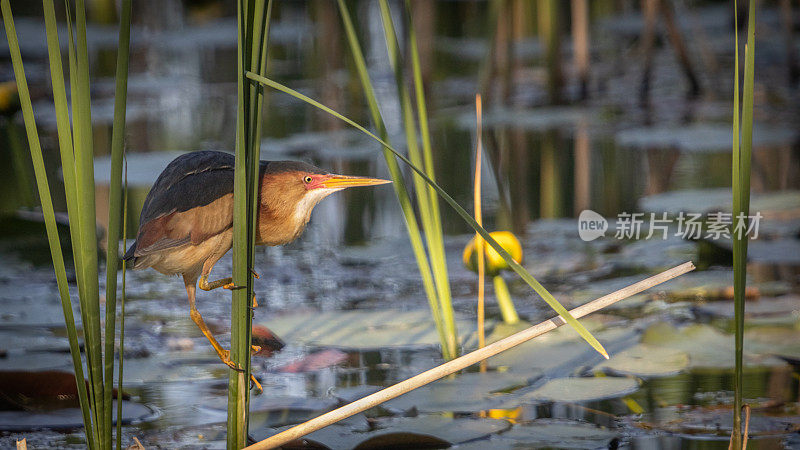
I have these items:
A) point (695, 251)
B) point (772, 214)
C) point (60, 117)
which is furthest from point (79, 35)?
point (772, 214)

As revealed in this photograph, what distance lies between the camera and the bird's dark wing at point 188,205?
145cm

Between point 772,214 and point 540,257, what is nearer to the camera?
point 540,257

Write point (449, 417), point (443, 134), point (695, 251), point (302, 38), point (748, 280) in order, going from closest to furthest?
point (449, 417) < point (748, 280) < point (695, 251) < point (443, 134) < point (302, 38)

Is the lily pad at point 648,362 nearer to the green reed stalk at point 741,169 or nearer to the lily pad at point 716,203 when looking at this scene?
the green reed stalk at point 741,169

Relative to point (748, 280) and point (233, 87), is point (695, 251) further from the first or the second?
point (233, 87)

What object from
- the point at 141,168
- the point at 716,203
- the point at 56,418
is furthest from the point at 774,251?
the point at 141,168

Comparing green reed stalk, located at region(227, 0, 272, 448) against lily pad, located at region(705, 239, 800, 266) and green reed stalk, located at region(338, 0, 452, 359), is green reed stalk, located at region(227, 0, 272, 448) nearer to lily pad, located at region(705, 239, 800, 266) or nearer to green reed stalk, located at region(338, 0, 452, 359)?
green reed stalk, located at region(338, 0, 452, 359)

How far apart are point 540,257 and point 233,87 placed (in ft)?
16.7

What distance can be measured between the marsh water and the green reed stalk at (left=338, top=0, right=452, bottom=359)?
15 cm

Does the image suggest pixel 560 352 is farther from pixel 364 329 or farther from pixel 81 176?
pixel 81 176

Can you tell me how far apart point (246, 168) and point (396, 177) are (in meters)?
0.79

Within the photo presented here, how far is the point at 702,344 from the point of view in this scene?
254 cm

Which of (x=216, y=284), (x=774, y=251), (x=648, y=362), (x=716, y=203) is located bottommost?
(x=648, y=362)

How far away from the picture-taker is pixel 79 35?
1363 mm
